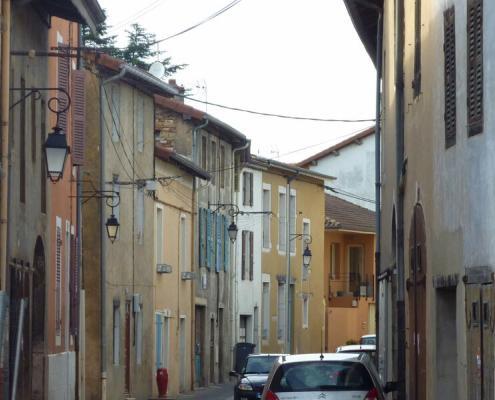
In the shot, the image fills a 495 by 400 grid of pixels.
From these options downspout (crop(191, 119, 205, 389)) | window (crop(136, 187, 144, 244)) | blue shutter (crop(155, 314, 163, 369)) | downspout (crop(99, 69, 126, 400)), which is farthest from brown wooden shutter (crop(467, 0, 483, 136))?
downspout (crop(191, 119, 205, 389))

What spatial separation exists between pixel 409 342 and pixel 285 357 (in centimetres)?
339

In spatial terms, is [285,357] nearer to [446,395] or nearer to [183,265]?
[446,395]

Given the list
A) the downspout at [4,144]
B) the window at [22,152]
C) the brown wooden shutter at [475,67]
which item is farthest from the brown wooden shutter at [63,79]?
the brown wooden shutter at [475,67]

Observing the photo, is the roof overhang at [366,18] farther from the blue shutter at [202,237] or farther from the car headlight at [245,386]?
the blue shutter at [202,237]

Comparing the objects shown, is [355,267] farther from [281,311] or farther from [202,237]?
[202,237]

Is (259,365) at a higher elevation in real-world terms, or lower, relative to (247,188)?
lower

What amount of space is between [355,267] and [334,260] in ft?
3.59

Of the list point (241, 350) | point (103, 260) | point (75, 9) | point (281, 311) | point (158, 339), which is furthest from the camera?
point (281, 311)

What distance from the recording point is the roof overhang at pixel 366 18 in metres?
27.0

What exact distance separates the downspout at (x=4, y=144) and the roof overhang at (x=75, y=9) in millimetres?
3029

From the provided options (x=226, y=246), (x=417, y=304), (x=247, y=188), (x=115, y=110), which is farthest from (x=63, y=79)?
(x=247, y=188)

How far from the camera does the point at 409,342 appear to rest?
821 inches

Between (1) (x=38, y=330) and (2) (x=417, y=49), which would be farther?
(1) (x=38, y=330)

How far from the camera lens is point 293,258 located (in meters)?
60.0
